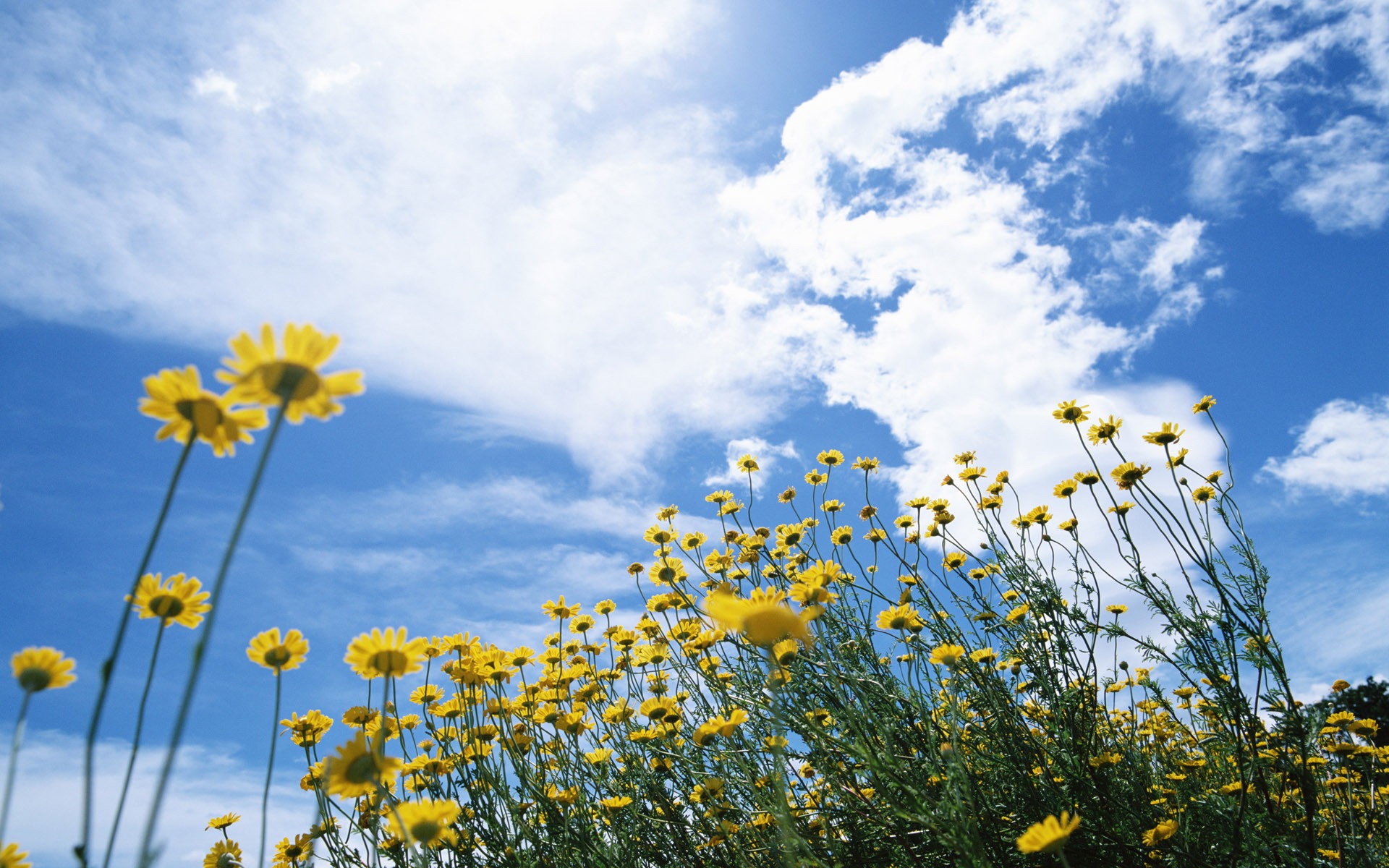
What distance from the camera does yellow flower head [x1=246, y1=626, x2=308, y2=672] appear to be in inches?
88.4

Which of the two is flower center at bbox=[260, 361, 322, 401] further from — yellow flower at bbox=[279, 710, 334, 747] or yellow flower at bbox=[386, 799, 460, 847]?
yellow flower at bbox=[279, 710, 334, 747]

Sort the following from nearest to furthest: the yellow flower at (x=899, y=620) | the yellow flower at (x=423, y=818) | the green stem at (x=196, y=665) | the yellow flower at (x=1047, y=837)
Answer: the green stem at (x=196, y=665)
the yellow flower at (x=423, y=818)
the yellow flower at (x=1047, y=837)
the yellow flower at (x=899, y=620)

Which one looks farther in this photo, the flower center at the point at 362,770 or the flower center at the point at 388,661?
the flower center at the point at 388,661

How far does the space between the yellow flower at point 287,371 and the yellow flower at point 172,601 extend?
0.90m

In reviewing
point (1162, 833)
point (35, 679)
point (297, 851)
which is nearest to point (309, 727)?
point (297, 851)

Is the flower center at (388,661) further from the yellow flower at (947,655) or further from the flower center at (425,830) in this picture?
the yellow flower at (947,655)

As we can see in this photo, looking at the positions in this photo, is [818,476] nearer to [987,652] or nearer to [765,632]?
[987,652]

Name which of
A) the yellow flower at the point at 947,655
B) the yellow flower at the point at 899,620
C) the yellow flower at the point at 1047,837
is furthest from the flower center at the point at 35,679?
the yellow flower at the point at 899,620

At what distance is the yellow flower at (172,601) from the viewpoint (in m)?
1.90

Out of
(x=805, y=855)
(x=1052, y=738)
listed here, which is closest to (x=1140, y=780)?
(x=1052, y=738)

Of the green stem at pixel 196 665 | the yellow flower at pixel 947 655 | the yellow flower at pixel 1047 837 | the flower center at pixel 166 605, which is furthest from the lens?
the yellow flower at pixel 947 655

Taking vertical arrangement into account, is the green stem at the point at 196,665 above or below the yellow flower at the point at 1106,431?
below

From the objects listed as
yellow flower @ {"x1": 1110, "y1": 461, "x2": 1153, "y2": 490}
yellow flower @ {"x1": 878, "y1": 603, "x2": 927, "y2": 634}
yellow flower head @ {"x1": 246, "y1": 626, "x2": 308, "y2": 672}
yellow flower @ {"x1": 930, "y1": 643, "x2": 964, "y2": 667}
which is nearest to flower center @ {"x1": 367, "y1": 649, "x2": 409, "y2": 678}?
yellow flower head @ {"x1": 246, "y1": 626, "x2": 308, "y2": 672}

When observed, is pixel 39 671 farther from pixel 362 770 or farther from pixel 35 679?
pixel 362 770
